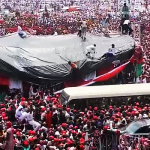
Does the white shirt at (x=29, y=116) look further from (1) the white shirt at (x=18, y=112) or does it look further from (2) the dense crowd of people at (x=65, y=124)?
(1) the white shirt at (x=18, y=112)

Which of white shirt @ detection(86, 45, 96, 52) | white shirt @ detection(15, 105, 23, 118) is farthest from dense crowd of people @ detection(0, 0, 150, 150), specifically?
white shirt @ detection(86, 45, 96, 52)

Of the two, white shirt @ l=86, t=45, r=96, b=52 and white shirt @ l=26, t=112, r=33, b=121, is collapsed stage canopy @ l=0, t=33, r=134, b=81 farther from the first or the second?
white shirt @ l=26, t=112, r=33, b=121

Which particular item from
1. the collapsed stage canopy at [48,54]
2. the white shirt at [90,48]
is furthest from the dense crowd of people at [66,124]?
the white shirt at [90,48]

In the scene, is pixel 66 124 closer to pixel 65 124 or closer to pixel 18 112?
pixel 65 124

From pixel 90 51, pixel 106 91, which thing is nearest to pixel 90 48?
pixel 90 51

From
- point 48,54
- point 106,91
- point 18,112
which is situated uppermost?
point 48,54

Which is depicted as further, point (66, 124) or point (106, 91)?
point (106, 91)

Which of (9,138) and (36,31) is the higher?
(36,31)

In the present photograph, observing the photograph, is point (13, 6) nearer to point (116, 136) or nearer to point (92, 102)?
point (92, 102)

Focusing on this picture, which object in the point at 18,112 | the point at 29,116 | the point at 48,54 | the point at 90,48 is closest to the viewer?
the point at 29,116

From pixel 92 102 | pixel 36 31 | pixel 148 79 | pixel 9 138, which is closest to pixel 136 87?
pixel 92 102

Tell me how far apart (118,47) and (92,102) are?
5.57m

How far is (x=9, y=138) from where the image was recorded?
978cm

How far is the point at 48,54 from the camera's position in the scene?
18.2m
